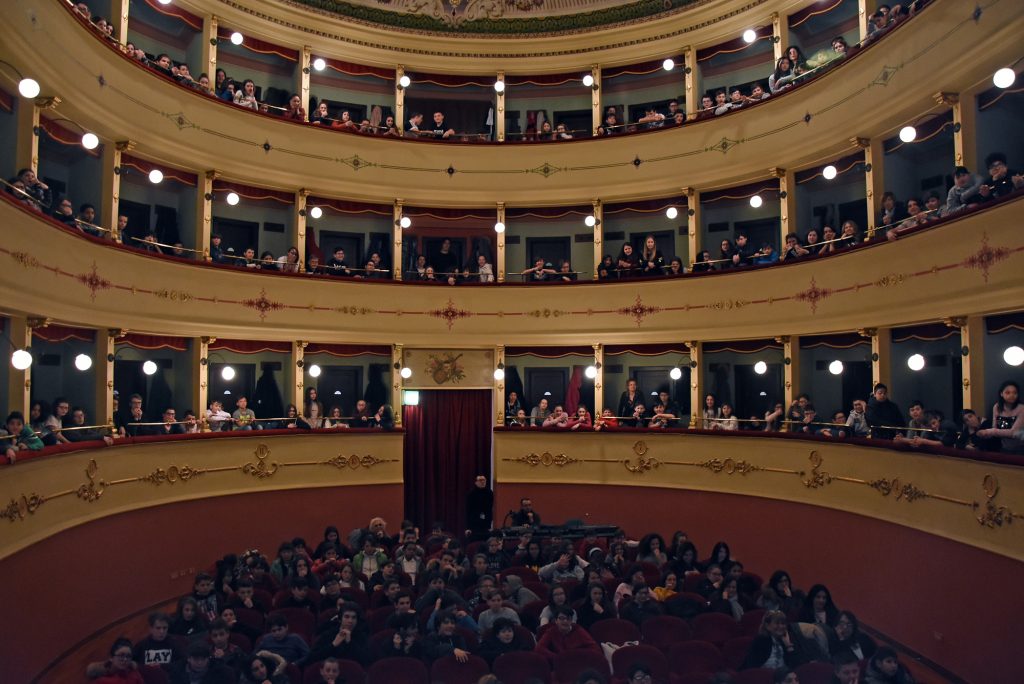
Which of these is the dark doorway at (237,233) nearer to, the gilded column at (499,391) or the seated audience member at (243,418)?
the seated audience member at (243,418)

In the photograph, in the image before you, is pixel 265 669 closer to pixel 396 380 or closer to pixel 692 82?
pixel 396 380

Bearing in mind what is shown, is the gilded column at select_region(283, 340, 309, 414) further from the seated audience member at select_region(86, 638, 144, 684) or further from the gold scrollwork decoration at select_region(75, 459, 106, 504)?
the seated audience member at select_region(86, 638, 144, 684)

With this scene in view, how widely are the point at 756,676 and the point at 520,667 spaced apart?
2.31 metres

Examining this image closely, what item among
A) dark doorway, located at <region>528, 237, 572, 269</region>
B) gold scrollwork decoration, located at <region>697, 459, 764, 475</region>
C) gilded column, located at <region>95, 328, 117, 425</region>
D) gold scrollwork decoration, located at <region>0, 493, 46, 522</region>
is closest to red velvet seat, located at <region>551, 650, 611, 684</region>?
gold scrollwork decoration, located at <region>0, 493, 46, 522</region>

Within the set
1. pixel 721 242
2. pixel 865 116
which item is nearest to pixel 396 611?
pixel 865 116

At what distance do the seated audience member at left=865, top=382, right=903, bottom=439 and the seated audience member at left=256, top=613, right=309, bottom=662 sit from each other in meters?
9.00

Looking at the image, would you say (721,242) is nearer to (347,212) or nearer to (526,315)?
(526,315)

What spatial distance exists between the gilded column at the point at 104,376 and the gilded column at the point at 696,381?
37.5ft

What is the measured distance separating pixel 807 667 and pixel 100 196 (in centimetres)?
1355

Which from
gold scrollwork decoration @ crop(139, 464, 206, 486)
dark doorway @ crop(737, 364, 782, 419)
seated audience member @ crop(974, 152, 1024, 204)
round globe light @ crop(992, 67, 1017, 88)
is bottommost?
gold scrollwork decoration @ crop(139, 464, 206, 486)

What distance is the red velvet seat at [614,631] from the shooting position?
30.4 feet

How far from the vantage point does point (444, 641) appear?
8578mm

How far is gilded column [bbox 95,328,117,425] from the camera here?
1394cm

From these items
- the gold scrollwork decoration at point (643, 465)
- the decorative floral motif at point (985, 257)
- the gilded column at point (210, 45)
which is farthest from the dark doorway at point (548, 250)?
the decorative floral motif at point (985, 257)
